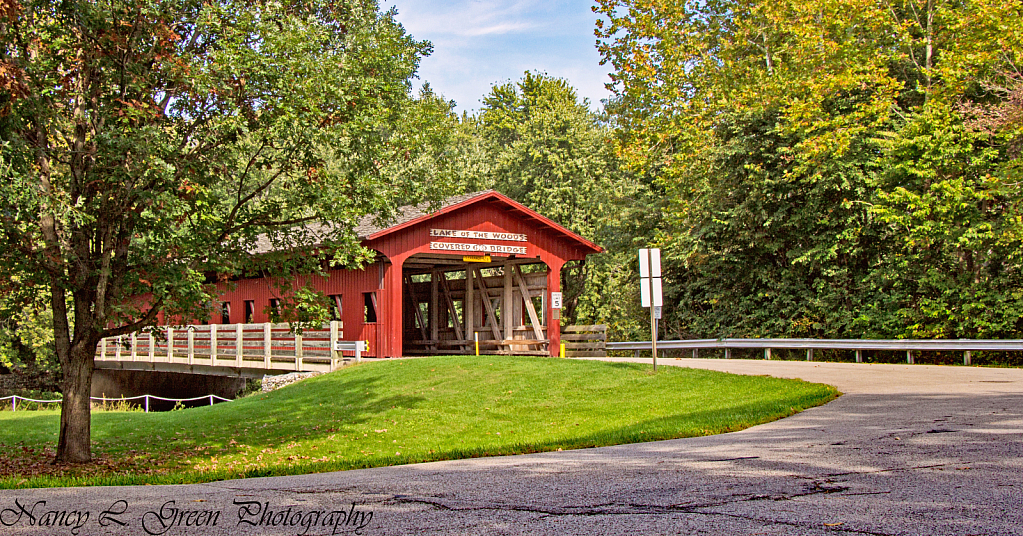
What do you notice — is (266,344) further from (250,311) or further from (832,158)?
(832,158)

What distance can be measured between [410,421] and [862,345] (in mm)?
14885

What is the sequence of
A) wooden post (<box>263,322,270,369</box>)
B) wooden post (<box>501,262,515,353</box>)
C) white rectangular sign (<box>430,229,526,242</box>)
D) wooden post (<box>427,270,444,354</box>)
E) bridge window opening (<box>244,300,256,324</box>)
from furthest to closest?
wooden post (<box>427,270,444,354</box>) < bridge window opening (<box>244,300,256,324</box>) < wooden post (<box>501,262,515,353</box>) < wooden post (<box>263,322,270,369</box>) < white rectangular sign (<box>430,229,526,242</box>)

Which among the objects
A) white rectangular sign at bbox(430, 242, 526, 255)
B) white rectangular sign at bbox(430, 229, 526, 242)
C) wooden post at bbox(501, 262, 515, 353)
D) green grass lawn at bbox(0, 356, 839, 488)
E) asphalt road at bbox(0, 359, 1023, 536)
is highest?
white rectangular sign at bbox(430, 229, 526, 242)

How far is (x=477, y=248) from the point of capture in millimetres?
25641

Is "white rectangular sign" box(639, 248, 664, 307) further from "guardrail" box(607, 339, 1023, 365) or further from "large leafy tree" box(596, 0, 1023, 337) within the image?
"large leafy tree" box(596, 0, 1023, 337)

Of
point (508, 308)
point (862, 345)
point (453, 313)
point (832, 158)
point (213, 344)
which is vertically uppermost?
point (832, 158)

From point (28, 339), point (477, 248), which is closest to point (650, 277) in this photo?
point (477, 248)

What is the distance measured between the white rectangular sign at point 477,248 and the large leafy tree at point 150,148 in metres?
11.9

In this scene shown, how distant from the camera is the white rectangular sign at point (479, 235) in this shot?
81.8 ft

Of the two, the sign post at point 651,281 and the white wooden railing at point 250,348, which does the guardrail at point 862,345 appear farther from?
the white wooden railing at point 250,348

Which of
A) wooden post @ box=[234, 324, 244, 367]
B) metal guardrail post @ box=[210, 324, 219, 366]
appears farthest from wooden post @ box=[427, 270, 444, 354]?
metal guardrail post @ box=[210, 324, 219, 366]

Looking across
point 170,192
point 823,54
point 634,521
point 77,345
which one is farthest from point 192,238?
point 823,54

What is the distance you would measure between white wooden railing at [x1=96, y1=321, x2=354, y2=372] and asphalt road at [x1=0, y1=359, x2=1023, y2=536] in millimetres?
14772

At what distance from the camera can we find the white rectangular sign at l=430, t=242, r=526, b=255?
81.9 feet
